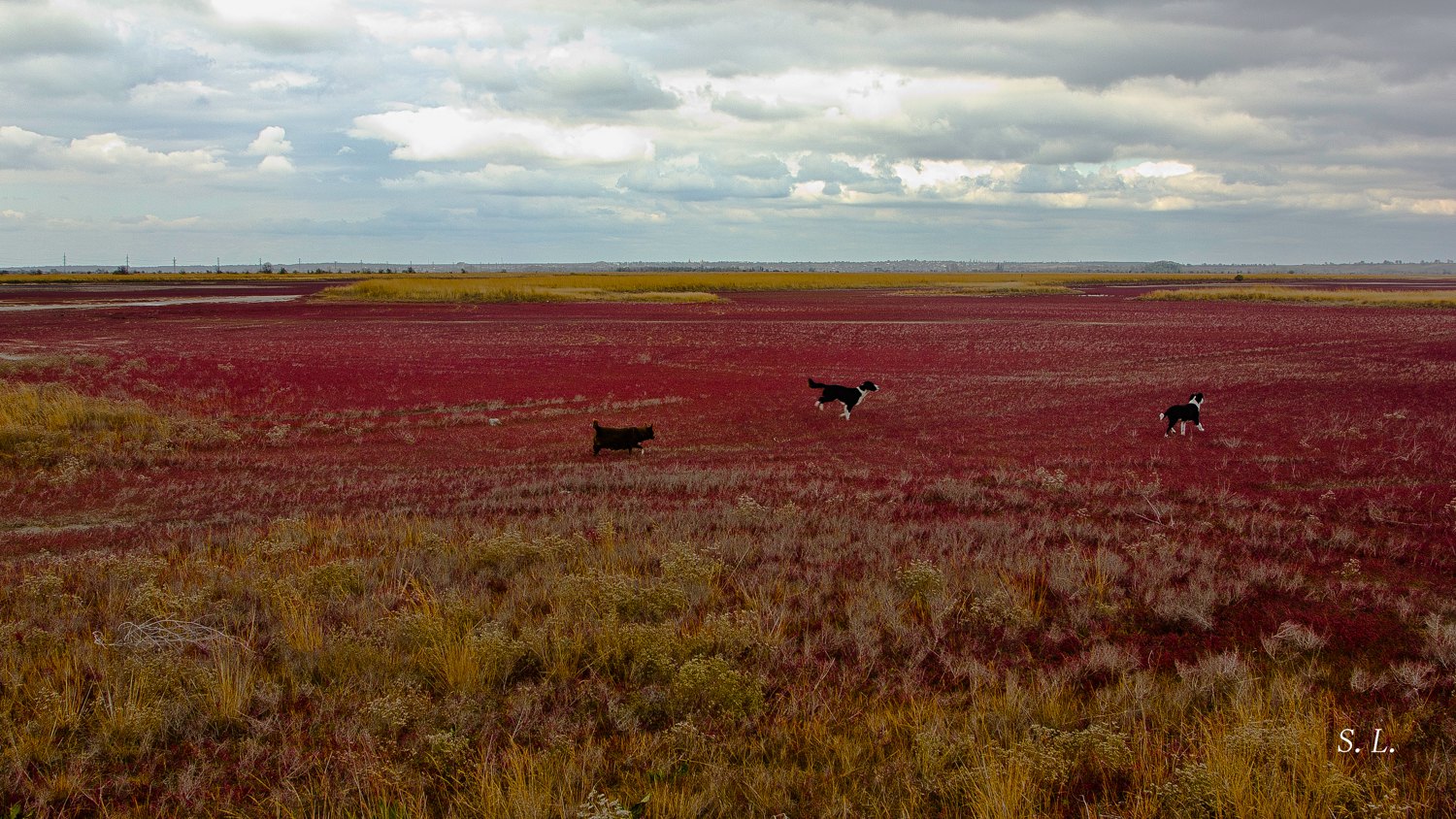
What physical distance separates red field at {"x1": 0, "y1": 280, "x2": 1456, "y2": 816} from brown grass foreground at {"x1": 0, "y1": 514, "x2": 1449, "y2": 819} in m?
0.06

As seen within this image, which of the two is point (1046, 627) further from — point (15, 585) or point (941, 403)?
point (941, 403)

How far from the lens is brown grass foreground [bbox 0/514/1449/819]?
415cm

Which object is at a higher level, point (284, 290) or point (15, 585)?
point (284, 290)

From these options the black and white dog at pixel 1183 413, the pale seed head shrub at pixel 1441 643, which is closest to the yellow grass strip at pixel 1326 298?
the black and white dog at pixel 1183 413

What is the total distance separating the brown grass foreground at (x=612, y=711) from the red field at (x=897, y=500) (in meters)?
0.06

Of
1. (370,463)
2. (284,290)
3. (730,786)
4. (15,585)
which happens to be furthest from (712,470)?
(284,290)

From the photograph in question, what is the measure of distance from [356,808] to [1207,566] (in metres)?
7.45

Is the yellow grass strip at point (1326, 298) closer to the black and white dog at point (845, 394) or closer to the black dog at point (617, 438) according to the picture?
the black and white dog at point (845, 394)

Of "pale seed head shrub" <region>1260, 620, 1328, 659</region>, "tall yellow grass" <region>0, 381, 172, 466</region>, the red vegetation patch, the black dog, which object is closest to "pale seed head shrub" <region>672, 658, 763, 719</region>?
the red vegetation patch

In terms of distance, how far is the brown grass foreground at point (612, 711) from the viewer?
4.15 metres

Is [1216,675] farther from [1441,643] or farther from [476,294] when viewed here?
[476,294]

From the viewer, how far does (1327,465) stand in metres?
14.2

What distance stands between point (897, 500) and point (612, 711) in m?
7.32

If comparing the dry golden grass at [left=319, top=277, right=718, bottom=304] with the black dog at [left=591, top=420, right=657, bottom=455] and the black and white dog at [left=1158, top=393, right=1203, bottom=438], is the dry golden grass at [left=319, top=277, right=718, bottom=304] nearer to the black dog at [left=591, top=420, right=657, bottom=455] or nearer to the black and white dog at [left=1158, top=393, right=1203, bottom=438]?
the black dog at [left=591, top=420, right=657, bottom=455]
